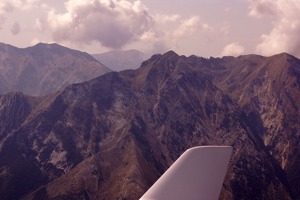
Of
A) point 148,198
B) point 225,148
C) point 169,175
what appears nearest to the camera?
point 148,198

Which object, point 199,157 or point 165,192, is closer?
point 165,192

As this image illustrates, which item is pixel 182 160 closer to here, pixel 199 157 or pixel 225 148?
pixel 199 157

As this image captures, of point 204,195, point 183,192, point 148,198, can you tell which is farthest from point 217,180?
point 148,198

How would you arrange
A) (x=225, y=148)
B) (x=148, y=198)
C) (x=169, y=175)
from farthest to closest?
(x=225, y=148) < (x=169, y=175) < (x=148, y=198)

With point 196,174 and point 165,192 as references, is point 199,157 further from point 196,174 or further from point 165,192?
point 165,192

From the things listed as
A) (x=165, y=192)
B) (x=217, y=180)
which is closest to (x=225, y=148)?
(x=217, y=180)

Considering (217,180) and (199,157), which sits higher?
(199,157)
